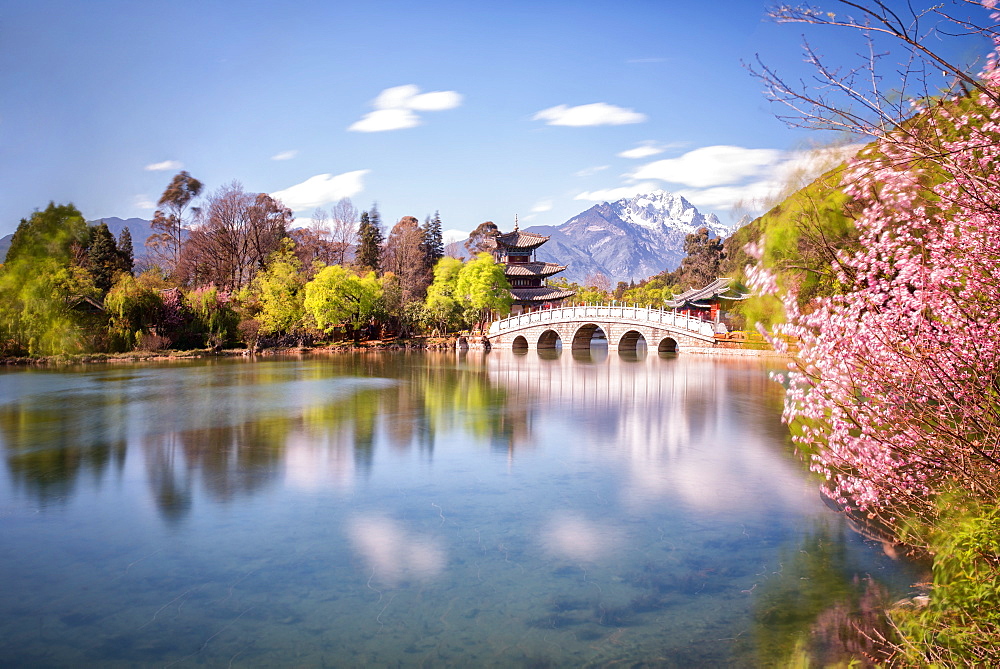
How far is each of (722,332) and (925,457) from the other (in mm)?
27258

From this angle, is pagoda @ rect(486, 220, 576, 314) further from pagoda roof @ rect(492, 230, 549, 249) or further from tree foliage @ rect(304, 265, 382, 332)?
tree foliage @ rect(304, 265, 382, 332)

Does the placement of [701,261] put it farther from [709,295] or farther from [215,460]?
[215,460]

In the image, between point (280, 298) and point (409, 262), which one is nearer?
point (280, 298)

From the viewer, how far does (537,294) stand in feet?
139

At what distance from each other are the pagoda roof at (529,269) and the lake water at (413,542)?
98.2 feet

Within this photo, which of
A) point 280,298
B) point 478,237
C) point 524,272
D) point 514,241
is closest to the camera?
point 280,298

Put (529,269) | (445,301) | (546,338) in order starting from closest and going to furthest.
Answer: (445,301), (546,338), (529,269)

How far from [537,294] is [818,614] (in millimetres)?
38050

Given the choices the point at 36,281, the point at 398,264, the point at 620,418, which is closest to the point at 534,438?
the point at 620,418

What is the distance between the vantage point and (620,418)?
42.5 ft

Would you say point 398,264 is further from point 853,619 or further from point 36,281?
point 853,619

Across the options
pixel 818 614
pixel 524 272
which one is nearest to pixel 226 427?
pixel 818 614

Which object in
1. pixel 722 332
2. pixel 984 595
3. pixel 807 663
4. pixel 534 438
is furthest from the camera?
pixel 722 332

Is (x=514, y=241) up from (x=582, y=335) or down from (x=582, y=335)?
up
